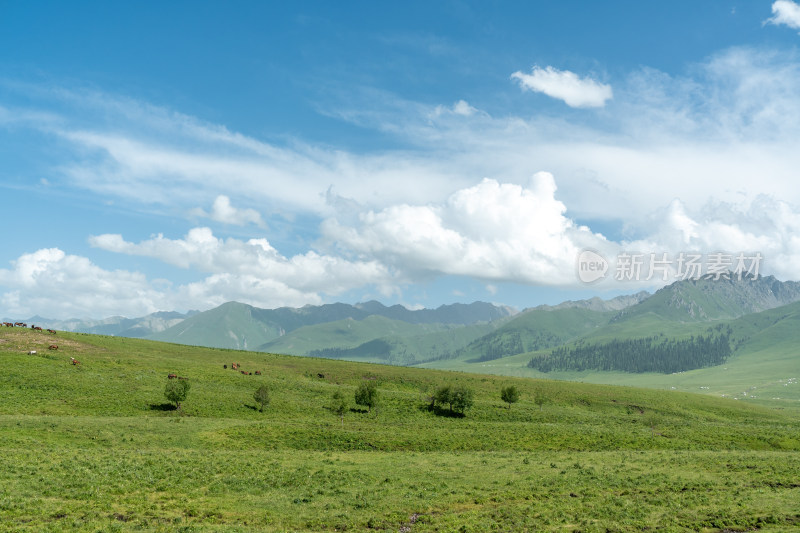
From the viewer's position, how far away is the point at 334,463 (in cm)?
4578

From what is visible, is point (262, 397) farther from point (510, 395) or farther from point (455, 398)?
point (510, 395)

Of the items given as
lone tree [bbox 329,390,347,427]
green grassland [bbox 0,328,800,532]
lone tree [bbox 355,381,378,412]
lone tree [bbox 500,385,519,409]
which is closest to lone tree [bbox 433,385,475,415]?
green grassland [bbox 0,328,800,532]

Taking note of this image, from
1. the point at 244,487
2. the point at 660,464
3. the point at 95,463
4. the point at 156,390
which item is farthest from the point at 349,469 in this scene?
the point at 156,390

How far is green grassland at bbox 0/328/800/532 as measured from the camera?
29.2 m

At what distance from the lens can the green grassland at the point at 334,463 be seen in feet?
95.7

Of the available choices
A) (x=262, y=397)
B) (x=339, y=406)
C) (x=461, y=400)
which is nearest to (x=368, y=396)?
(x=339, y=406)

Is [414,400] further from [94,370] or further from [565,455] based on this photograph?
[94,370]

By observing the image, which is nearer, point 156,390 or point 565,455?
point 565,455

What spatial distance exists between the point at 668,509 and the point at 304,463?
101 feet

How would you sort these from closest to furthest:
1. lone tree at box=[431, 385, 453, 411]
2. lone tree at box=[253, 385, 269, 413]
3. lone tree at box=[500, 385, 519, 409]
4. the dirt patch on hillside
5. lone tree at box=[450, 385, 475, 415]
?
1. lone tree at box=[253, 385, 269, 413]
2. lone tree at box=[450, 385, 475, 415]
3. lone tree at box=[431, 385, 453, 411]
4. the dirt patch on hillside
5. lone tree at box=[500, 385, 519, 409]

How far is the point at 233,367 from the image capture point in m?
111

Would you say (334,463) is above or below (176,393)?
above

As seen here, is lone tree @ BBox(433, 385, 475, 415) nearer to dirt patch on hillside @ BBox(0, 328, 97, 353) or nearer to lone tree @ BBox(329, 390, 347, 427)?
lone tree @ BBox(329, 390, 347, 427)

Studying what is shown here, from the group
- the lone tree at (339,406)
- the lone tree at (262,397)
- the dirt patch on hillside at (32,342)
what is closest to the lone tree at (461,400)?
the lone tree at (339,406)
